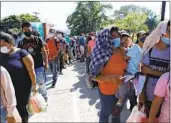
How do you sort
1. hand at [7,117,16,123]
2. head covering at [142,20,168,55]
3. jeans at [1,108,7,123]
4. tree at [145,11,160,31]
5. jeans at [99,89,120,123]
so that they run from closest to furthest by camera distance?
head covering at [142,20,168,55] < hand at [7,117,16,123] < jeans at [1,108,7,123] < jeans at [99,89,120,123] < tree at [145,11,160,31]

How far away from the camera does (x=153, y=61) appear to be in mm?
3109

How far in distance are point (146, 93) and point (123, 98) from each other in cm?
92

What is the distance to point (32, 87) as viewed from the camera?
4430 mm

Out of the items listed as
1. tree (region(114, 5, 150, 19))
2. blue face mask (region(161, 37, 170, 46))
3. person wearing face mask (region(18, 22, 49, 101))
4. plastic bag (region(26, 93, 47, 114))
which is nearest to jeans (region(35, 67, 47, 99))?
person wearing face mask (region(18, 22, 49, 101))

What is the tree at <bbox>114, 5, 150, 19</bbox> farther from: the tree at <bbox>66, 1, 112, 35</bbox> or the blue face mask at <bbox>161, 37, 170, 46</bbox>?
the blue face mask at <bbox>161, 37, 170, 46</bbox>

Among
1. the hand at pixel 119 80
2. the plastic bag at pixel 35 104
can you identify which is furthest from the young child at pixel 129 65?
the plastic bag at pixel 35 104

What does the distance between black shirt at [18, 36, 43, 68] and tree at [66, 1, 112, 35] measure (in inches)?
1696

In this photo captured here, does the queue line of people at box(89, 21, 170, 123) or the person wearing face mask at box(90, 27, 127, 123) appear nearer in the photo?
the queue line of people at box(89, 21, 170, 123)

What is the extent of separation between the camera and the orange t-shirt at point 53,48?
9.32 metres

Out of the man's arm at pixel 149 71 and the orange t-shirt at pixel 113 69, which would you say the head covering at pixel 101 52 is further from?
the man's arm at pixel 149 71

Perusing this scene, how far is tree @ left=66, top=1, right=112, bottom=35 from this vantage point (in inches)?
1934

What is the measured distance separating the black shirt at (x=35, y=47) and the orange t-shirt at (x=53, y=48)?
3.06 m

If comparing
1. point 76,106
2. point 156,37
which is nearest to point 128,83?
point 156,37

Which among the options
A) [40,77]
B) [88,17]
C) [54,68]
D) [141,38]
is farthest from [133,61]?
[88,17]
